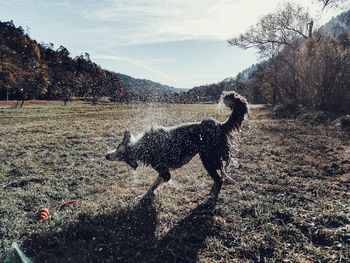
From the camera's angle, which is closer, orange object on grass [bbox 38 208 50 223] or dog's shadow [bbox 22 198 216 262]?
dog's shadow [bbox 22 198 216 262]

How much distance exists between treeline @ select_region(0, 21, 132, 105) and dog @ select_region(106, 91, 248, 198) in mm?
39757

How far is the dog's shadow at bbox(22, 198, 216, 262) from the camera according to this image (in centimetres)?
293

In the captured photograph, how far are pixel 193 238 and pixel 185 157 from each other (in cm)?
178

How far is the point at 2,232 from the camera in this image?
11.1 ft

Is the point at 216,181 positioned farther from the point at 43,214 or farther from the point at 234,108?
the point at 43,214

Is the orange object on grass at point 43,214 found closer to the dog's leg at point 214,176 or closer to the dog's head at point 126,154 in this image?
the dog's head at point 126,154

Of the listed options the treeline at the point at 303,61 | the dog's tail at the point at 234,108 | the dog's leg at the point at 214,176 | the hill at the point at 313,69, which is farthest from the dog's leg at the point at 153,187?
the treeline at the point at 303,61

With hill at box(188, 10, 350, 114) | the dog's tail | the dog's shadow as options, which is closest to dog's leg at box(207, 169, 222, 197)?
the dog's shadow

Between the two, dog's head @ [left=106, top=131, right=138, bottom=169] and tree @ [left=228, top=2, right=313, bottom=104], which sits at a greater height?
tree @ [left=228, top=2, right=313, bottom=104]

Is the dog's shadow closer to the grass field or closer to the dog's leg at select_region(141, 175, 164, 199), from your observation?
the grass field

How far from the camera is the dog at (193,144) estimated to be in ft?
14.1

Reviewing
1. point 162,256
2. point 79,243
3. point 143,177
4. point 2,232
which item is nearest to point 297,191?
point 162,256

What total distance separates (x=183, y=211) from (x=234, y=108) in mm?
2374

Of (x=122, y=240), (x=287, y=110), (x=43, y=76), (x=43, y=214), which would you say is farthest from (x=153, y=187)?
(x=43, y=76)
